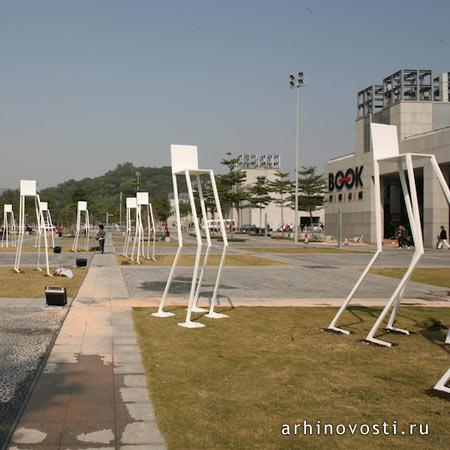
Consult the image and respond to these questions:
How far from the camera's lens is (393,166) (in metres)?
44.2

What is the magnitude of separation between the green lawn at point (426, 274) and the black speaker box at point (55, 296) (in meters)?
11.6

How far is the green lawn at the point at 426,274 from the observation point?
61.2 ft

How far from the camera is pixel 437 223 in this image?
130ft

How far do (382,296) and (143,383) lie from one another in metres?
9.94

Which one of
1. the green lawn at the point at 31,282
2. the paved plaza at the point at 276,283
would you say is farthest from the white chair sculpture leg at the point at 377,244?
the green lawn at the point at 31,282

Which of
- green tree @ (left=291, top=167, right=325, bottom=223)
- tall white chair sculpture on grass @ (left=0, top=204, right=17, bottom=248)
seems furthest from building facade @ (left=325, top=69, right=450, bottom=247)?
tall white chair sculpture on grass @ (left=0, top=204, right=17, bottom=248)

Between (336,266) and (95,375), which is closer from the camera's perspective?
(95,375)

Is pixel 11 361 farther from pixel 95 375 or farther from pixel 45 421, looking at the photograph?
pixel 45 421

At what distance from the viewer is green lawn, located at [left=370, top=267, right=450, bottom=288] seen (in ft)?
61.2

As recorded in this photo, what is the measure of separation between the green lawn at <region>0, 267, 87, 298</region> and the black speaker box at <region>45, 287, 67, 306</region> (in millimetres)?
1836

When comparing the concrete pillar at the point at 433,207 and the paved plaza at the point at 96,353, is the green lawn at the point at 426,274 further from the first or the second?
the concrete pillar at the point at 433,207

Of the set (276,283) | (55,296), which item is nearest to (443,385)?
(55,296)

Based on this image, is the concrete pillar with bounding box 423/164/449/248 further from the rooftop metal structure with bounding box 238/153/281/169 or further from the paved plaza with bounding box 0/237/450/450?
the rooftop metal structure with bounding box 238/153/281/169

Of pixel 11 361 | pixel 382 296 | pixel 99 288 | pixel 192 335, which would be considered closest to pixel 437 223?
pixel 382 296
